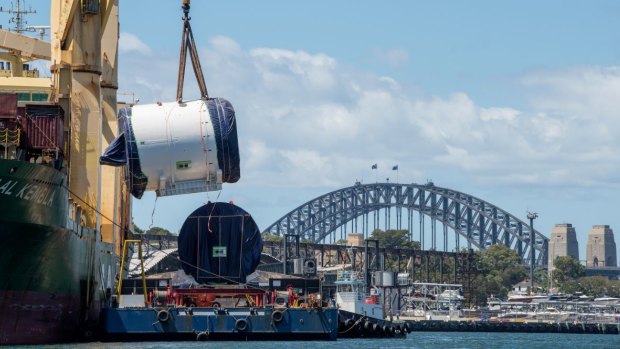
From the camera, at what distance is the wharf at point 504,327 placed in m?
132

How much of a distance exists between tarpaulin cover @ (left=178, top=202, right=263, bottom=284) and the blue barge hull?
529 cm

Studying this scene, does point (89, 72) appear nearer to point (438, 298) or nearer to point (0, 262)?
point (0, 262)

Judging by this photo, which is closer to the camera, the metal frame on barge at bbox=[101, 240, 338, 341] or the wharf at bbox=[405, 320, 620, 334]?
the metal frame on barge at bbox=[101, 240, 338, 341]

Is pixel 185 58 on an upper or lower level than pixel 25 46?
lower

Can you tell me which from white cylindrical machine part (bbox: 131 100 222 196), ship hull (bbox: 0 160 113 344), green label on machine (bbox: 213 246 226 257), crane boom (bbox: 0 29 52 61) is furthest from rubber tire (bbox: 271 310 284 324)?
crane boom (bbox: 0 29 52 61)

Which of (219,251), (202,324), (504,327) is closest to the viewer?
(202,324)

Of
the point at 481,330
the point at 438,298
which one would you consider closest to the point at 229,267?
the point at 481,330

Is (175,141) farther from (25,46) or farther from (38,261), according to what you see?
(25,46)

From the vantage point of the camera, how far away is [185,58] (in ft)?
185

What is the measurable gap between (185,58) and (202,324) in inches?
429

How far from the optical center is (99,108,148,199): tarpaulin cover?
56.1 metres

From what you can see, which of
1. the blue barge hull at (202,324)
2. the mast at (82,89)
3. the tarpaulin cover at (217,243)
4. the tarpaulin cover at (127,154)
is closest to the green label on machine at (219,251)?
the tarpaulin cover at (217,243)

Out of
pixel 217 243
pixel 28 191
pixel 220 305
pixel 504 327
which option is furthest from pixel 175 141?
pixel 504 327

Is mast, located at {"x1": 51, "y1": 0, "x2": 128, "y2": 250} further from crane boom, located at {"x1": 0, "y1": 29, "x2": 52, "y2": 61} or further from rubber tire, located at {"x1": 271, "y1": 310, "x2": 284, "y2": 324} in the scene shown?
crane boom, located at {"x1": 0, "y1": 29, "x2": 52, "y2": 61}
